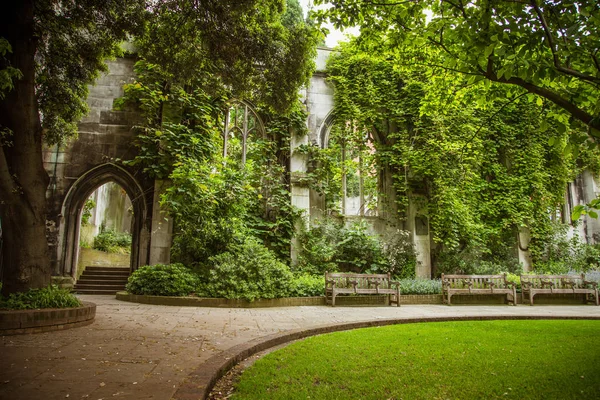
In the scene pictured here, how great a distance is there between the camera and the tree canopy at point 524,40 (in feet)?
11.8

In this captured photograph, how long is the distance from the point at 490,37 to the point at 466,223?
993 cm

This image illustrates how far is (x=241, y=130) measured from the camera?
13.5m

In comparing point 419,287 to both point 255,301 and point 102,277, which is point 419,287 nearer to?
point 255,301

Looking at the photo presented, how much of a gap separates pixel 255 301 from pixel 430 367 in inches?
213

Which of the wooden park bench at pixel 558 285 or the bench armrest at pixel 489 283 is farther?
the wooden park bench at pixel 558 285

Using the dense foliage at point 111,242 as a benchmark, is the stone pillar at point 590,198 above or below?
Answer: above

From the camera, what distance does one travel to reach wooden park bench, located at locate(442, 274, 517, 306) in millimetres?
10453

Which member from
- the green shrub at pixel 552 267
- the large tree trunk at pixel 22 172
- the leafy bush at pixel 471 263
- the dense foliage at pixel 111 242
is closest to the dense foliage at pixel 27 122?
the large tree trunk at pixel 22 172

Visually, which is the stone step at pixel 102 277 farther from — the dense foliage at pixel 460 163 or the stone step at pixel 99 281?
the dense foliage at pixel 460 163

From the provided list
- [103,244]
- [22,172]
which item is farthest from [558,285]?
[103,244]

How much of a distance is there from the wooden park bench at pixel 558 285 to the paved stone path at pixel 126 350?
17.9 feet

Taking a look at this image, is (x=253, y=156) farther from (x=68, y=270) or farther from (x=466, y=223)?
(x=466, y=223)

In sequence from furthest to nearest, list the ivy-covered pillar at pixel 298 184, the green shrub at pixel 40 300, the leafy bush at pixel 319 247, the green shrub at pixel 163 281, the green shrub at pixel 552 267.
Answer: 1. the green shrub at pixel 552 267
2. the ivy-covered pillar at pixel 298 184
3. the leafy bush at pixel 319 247
4. the green shrub at pixel 163 281
5. the green shrub at pixel 40 300

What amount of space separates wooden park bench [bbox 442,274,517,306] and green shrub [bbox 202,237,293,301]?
4364 mm
